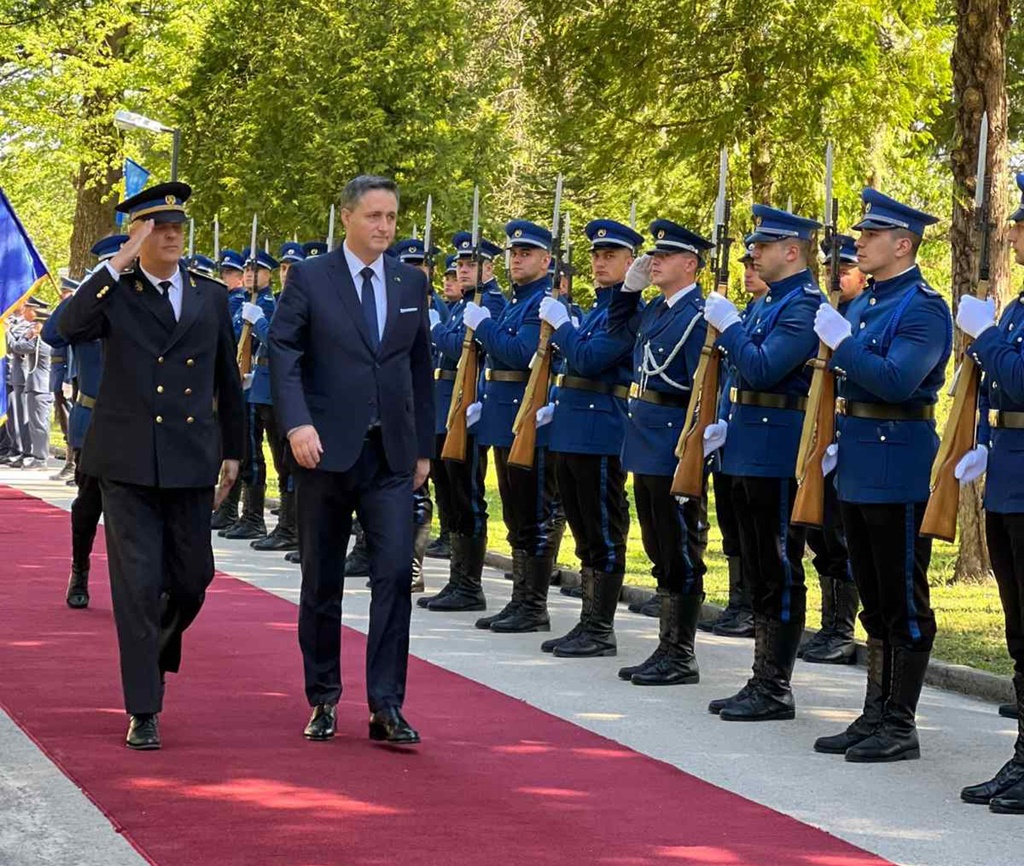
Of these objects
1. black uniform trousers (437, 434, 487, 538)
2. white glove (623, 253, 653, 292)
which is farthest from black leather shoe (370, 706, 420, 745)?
black uniform trousers (437, 434, 487, 538)

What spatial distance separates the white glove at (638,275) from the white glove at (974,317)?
2702mm

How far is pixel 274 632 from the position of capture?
37.3 feet

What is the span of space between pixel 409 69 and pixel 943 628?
15.8 meters

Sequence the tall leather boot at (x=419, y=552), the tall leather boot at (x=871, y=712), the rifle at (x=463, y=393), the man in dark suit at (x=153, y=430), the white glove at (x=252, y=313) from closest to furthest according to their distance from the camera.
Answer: the man in dark suit at (x=153, y=430) → the tall leather boot at (x=871, y=712) → the rifle at (x=463, y=393) → the tall leather boot at (x=419, y=552) → the white glove at (x=252, y=313)

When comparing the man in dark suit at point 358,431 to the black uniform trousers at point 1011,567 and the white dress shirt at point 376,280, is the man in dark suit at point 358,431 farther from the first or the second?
the black uniform trousers at point 1011,567

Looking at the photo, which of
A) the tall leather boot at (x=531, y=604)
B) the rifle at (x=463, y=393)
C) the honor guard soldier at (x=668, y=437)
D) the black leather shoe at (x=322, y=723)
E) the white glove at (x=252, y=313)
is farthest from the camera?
the white glove at (x=252, y=313)

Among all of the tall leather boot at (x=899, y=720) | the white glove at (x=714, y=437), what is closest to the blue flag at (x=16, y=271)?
the white glove at (x=714, y=437)

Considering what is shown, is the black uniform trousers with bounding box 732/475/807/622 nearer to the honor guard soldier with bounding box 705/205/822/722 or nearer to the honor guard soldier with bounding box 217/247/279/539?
the honor guard soldier with bounding box 705/205/822/722

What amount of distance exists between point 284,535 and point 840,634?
21.0 feet

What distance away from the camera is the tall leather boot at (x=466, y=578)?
41.5 feet

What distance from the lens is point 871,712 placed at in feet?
27.2

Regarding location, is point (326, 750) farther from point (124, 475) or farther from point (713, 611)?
point (713, 611)

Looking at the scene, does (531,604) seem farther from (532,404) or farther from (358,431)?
(358,431)

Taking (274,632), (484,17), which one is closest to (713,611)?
(274,632)
